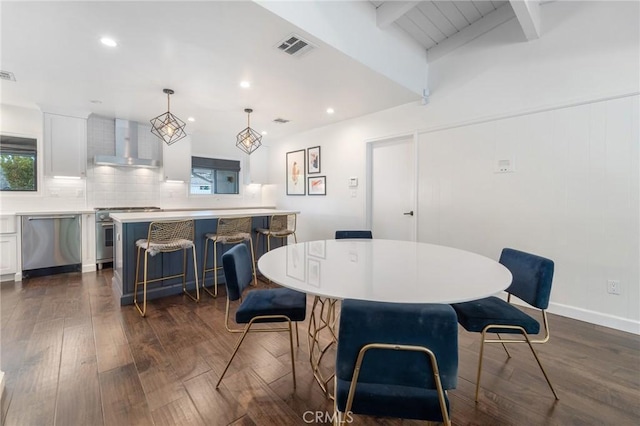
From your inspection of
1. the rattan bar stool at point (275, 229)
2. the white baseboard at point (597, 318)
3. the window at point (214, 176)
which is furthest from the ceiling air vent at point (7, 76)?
the white baseboard at point (597, 318)

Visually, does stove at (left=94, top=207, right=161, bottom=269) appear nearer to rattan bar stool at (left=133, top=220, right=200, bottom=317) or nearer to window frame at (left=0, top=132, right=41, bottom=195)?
window frame at (left=0, top=132, right=41, bottom=195)

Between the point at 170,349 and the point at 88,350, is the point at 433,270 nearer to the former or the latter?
the point at 170,349

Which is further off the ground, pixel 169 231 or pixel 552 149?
pixel 552 149

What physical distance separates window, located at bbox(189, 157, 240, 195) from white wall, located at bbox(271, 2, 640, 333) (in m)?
4.15

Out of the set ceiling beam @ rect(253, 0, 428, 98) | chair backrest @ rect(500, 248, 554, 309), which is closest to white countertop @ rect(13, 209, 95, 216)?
ceiling beam @ rect(253, 0, 428, 98)

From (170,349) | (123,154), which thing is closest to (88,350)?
(170,349)

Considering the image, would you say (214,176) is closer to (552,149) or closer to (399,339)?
(552,149)

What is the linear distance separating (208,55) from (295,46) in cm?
83

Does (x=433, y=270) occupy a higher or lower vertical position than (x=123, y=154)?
lower

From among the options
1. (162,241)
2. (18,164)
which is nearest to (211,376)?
(162,241)

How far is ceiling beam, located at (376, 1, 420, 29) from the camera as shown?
2606 millimetres

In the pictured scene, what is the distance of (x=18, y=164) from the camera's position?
3.99 m

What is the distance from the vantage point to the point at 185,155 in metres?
5.27

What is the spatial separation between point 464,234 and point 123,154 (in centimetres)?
544
